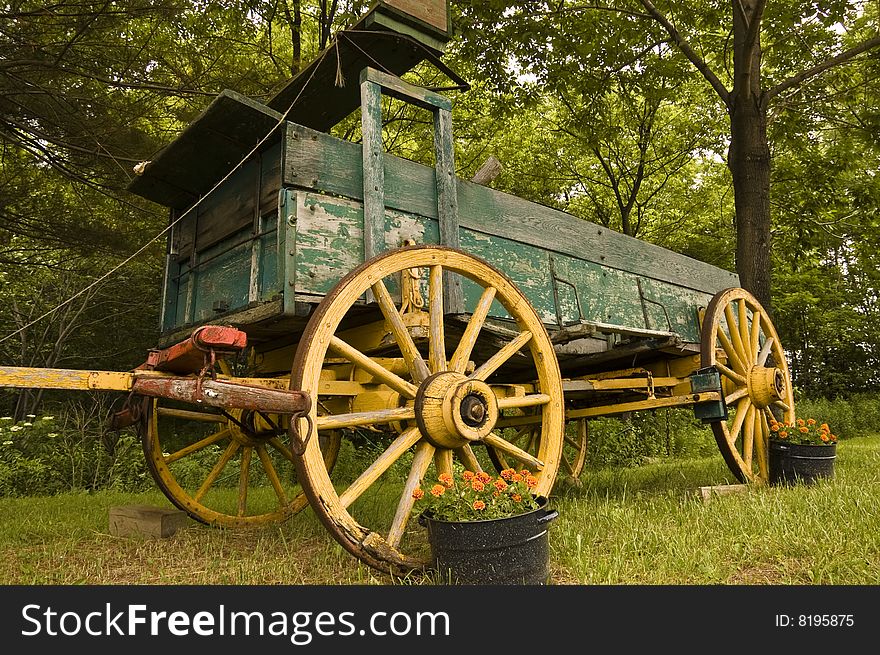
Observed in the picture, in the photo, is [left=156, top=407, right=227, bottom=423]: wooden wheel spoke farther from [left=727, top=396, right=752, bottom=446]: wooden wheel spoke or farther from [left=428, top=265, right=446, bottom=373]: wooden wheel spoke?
[left=727, top=396, right=752, bottom=446]: wooden wheel spoke

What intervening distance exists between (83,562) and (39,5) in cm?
452

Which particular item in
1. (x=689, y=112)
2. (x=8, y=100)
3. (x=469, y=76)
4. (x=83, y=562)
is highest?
(x=689, y=112)

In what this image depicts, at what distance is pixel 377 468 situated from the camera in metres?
2.80

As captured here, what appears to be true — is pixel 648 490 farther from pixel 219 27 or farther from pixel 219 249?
pixel 219 27

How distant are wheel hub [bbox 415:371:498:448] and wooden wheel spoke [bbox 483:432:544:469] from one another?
19 centimetres

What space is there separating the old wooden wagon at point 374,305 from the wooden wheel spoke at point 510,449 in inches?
0.4

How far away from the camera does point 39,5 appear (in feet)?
17.2

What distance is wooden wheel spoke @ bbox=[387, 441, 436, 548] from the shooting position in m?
2.74

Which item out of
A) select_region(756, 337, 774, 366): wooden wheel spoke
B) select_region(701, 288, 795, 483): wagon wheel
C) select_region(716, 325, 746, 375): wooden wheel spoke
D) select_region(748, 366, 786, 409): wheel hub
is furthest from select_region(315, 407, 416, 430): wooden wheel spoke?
select_region(756, 337, 774, 366): wooden wheel spoke

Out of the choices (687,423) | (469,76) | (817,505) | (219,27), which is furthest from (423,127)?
(817,505)

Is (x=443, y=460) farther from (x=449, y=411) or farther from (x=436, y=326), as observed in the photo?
(x=436, y=326)

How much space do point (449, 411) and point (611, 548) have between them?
110cm

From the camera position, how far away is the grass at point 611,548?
280 centimetres

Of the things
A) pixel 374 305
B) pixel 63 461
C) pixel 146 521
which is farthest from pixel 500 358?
pixel 63 461
